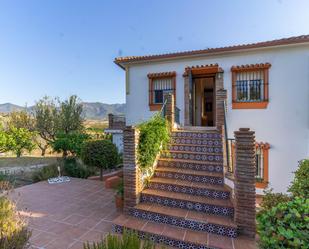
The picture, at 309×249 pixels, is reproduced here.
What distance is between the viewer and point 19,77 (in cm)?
1783

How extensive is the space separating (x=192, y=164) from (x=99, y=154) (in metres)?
3.76

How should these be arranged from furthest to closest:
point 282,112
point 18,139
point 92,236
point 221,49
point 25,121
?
point 25,121 < point 18,139 < point 221,49 < point 282,112 < point 92,236

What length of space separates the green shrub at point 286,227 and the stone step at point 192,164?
305 centimetres

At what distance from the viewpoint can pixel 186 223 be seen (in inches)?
153

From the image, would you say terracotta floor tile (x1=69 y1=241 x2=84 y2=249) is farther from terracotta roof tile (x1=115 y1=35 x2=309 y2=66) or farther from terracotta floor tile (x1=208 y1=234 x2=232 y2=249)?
terracotta roof tile (x1=115 y1=35 x2=309 y2=66)

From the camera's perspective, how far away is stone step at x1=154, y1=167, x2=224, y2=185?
4.82 m

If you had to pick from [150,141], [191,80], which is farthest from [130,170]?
[191,80]

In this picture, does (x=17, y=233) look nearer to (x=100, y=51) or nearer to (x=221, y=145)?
(x=221, y=145)

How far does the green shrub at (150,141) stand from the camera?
4.82 meters

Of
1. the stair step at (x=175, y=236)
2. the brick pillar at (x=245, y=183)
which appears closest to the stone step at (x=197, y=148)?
the brick pillar at (x=245, y=183)

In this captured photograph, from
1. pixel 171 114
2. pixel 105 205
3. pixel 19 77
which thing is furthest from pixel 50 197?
pixel 19 77

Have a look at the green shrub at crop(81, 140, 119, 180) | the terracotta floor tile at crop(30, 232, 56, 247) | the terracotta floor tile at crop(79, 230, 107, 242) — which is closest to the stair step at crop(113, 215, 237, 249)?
the terracotta floor tile at crop(79, 230, 107, 242)

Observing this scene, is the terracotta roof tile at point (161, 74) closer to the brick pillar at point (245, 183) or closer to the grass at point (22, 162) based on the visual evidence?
the brick pillar at point (245, 183)

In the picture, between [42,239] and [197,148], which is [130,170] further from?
[197,148]
